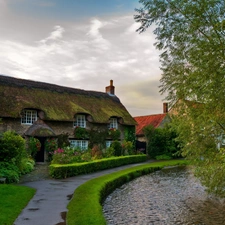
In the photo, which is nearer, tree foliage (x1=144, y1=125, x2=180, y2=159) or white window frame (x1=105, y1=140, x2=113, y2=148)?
white window frame (x1=105, y1=140, x2=113, y2=148)

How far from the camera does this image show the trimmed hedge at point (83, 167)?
48.8 feet

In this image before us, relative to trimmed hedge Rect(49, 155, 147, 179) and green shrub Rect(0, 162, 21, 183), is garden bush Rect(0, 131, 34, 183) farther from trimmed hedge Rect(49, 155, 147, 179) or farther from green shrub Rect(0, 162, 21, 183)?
trimmed hedge Rect(49, 155, 147, 179)

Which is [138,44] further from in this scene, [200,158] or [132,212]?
[132,212]

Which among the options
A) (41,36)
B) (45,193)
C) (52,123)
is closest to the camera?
(45,193)

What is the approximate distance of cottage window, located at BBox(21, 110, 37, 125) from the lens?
21647 mm

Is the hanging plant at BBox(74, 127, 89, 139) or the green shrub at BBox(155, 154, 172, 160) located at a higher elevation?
the hanging plant at BBox(74, 127, 89, 139)

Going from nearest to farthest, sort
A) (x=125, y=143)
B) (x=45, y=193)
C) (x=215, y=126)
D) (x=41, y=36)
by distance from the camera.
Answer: (x=215, y=126) → (x=45, y=193) → (x=41, y=36) → (x=125, y=143)

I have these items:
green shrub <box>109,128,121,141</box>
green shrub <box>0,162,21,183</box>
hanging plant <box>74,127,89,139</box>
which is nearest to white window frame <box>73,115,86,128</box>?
hanging plant <box>74,127,89,139</box>

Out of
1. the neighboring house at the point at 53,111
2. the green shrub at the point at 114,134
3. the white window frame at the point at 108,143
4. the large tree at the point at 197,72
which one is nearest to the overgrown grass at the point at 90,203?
the large tree at the point at 197,72

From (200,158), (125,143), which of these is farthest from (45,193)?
(125,143)

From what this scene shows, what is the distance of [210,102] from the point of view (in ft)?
24.8

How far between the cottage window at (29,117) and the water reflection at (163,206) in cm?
1148

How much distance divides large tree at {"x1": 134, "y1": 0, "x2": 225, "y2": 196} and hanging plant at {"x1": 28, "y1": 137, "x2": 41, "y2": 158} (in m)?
14.3

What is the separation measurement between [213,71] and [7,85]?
19697 millimetres
